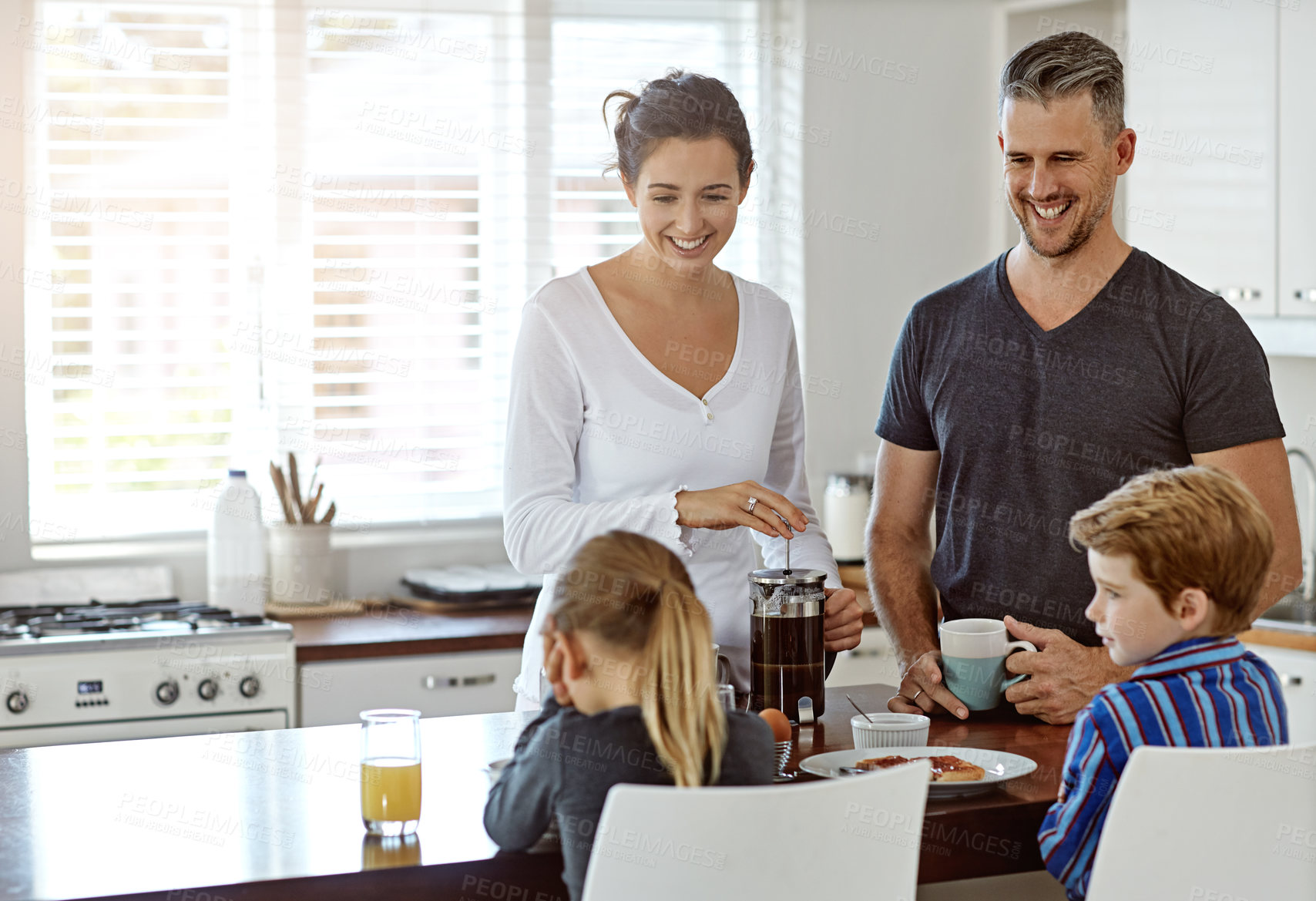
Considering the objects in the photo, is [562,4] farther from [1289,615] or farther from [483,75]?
[1289,615]

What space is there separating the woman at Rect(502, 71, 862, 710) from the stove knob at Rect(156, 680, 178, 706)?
1.16 m

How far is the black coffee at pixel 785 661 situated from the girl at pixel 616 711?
12.4 inches

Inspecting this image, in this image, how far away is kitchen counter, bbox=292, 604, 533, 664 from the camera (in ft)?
9.36

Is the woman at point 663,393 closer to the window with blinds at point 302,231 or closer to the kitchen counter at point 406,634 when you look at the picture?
the kitchen counter at point 406,634

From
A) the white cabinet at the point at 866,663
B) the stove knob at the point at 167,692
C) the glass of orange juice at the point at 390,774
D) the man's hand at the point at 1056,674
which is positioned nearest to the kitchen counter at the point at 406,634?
the stove knob at the point at 167,692

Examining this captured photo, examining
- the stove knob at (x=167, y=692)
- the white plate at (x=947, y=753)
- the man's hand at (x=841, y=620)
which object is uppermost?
Result: the man's hand at (x=841, y=620)

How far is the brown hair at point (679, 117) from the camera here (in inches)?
70.1

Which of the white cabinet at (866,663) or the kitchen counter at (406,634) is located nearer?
the kitchen counter at (406,634)

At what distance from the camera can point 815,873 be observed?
115cm

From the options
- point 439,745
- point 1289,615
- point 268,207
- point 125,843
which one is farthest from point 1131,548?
point 268,207

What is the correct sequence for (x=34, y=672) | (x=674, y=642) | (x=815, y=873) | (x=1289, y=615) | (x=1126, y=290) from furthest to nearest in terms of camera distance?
(x=1289, y=615)
(x=34, y=672)
(x=1126, y=290)
(x=674, y=642)
(x=815, y=873)

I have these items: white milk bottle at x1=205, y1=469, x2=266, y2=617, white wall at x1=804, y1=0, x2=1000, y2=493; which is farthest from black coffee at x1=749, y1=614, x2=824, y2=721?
white wall at x1=804, y1=0, x2=1000, y2=493

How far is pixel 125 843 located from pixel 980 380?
4.04ft

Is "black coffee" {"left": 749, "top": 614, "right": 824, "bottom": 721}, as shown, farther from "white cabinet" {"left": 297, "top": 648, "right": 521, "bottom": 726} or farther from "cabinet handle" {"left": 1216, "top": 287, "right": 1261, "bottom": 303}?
"cabinet handle" {"left": 1216, "top": 287, "right": 1261, "bottom": 303}
